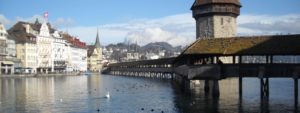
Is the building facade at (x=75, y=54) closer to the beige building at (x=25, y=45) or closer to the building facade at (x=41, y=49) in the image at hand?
the building facade at (x=41, y=49)

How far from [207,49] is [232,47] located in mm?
1962

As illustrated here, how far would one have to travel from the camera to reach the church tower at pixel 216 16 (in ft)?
259

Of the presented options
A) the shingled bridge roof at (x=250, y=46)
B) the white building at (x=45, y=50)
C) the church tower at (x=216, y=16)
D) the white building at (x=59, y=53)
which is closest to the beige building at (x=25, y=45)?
the white building at (x=45, y=50)

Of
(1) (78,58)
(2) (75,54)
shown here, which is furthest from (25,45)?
(1) (78,58)

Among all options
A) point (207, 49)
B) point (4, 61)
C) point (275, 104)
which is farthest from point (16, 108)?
point (4, 61)

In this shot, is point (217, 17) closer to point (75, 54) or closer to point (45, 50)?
point (45, 50)

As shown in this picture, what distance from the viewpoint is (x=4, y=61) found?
369ft

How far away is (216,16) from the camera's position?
79.4 meters

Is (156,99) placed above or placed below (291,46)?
below

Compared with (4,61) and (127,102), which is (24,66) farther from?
(127,102)

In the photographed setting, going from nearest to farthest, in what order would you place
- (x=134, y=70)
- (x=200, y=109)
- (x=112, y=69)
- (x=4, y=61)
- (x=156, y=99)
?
(x=200, y=109)
(x=156, y=99)
(x=4, y=61)
(x=134, y=70)
(x=112, y=69)

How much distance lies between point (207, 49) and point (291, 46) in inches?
255

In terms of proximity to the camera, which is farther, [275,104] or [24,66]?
[24,66]

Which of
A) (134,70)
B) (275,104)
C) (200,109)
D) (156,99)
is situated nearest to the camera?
(200,109)
